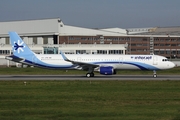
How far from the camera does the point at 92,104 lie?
78.5 ft

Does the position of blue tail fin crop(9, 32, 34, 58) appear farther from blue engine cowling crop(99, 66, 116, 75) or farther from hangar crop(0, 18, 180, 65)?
hangar crop(0, 18, 180, 65)

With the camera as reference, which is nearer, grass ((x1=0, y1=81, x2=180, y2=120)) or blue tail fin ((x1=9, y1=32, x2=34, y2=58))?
grass ((x1=0, y1=81, x2=180, y2=120))

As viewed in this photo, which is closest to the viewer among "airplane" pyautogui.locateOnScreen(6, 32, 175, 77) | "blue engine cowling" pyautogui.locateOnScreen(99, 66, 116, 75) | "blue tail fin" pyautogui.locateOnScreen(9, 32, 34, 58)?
"blue engine cowling" pyautogui.locateOnScreen(99, 66, 116, 75)

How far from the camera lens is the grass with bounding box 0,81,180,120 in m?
19.8

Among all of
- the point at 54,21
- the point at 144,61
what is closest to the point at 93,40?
the point at 54,21

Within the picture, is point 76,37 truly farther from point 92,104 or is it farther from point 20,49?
point 92,104

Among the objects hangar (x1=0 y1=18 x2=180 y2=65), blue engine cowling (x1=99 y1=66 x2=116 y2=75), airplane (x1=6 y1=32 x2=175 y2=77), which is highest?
hangar (x1=0 y1=18 x2=180 y2=65)

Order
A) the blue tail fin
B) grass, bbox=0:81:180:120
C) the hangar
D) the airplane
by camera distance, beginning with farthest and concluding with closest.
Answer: the hangar → the blue tail fin → the airplane → grass, bbox=0:81:180:120

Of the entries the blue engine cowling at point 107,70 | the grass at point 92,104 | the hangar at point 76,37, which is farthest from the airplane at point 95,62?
the hangar at point 76,37

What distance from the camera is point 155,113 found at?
20.5m

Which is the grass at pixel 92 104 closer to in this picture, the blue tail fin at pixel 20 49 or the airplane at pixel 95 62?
the airplane at pixel 95 62

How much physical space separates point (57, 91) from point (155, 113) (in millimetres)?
12069

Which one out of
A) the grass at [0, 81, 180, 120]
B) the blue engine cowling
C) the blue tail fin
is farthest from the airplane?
the grass at [0, 81, 180, 120]

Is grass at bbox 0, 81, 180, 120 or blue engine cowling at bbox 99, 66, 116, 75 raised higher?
blue engine cowling at bbox 99, 66, 116, 75
